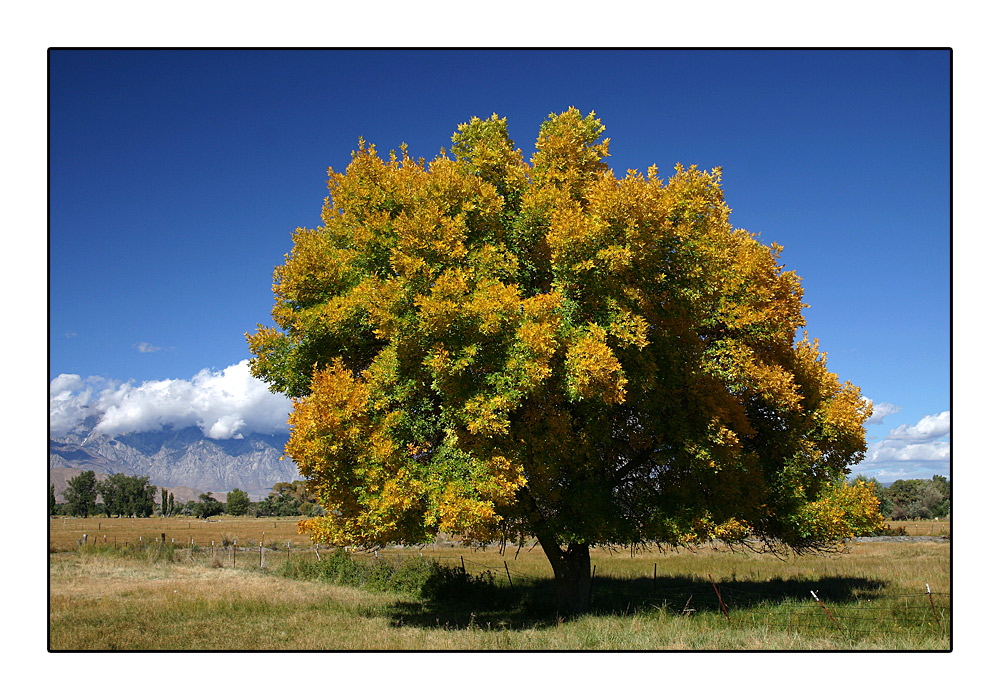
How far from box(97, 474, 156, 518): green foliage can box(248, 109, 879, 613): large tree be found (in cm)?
8869

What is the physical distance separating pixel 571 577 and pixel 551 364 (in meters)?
6.81

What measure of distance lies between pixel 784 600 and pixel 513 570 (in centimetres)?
1093

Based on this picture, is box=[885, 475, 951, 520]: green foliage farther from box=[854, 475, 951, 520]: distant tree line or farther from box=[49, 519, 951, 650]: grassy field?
box=[49, 519, 951, 650]: grassy field

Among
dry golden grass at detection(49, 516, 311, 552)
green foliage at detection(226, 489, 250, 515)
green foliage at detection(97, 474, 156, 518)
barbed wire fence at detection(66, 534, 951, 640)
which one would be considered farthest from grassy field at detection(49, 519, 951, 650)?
green foliage at detection(226, 489, 250, 515)

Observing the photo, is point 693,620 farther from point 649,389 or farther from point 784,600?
point 649,389

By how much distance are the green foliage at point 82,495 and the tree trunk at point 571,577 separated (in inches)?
3540

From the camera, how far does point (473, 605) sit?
55.6 ft

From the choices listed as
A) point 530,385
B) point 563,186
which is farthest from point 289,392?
point 563,186

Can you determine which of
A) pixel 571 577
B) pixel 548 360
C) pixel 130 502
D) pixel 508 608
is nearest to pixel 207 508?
pixel 130 502

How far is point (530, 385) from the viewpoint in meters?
10.4

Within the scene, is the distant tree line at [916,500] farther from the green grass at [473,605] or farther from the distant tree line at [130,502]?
the distant tree line at [130,502]

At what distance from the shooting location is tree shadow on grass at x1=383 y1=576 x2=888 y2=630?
14.3 metres

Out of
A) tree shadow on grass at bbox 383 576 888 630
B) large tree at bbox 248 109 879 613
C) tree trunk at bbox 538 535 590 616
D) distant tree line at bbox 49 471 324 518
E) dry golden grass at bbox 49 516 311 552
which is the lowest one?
distant tree line at bbox 49 471 324 518

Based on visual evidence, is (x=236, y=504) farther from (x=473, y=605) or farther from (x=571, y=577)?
(x=571, y=577)
